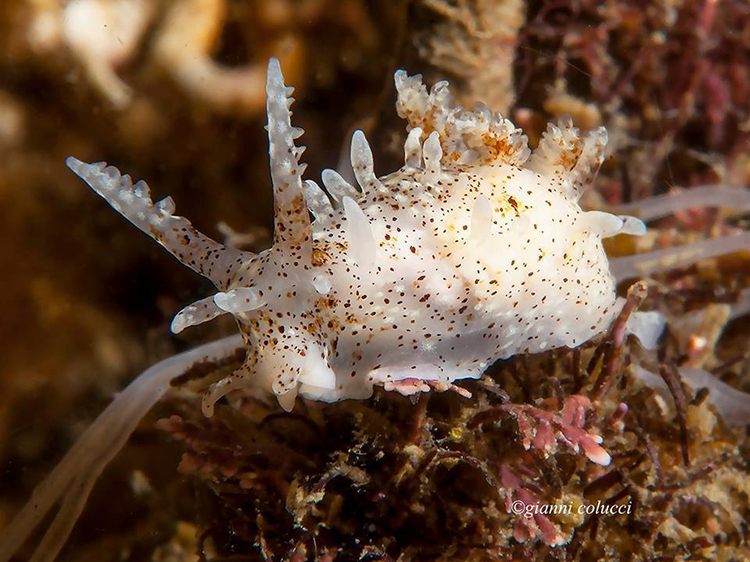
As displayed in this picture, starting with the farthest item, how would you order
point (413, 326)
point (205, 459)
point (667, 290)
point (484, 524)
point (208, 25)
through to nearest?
point (667, 290) → point (208, 25) → point (205, 459) → point (484, 524) → point (413, 326)

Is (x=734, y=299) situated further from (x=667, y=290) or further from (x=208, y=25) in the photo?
(x=208, y=25)

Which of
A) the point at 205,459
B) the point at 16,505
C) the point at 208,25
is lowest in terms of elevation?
the point at 16,505

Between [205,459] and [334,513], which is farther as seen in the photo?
[205,459]

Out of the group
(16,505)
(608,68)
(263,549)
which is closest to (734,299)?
(608,68)

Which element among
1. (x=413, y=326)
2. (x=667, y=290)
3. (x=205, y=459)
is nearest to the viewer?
(x=413, y=326)

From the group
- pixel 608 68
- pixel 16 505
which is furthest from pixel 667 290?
pixel 16 505

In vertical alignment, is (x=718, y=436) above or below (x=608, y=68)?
below
